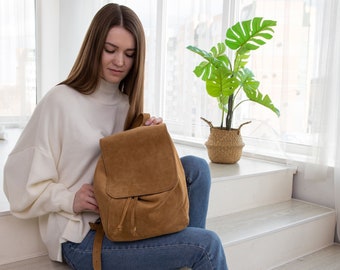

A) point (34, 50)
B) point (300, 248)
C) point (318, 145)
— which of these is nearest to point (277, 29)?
→ point (318, 145)

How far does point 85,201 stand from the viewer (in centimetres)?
121

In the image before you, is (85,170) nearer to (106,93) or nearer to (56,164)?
(56,164)

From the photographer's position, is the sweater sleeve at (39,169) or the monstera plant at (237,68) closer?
the sweater sleeve at (39,169)

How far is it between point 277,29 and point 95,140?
1.59m

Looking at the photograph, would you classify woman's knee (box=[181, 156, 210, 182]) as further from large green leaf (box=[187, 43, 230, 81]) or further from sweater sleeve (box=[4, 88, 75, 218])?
large green leaf (box=[187, 43, 230, 81])

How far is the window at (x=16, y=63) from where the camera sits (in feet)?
13.6

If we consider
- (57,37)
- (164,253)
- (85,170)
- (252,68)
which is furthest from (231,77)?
(57,37)

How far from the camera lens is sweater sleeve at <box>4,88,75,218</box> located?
3.98 feet

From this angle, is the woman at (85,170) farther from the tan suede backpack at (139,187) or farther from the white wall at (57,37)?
the white wall at (57,37)

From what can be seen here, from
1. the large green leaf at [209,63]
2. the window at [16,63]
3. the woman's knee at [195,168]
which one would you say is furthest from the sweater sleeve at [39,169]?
the window at [16,63]

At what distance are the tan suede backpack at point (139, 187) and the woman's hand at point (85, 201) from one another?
55 millimetres

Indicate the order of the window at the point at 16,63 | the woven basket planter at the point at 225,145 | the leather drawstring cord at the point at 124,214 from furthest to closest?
1. the window at the point at 16,63
2. the woven basket planter at the point at 225,145
3. the leather drawstring cord at the point at 124,214

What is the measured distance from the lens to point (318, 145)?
83.9 inches

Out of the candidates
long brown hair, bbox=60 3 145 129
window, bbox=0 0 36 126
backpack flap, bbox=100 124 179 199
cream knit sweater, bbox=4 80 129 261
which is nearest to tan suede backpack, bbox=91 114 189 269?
backpack flap, bbox=100 124 179 199
